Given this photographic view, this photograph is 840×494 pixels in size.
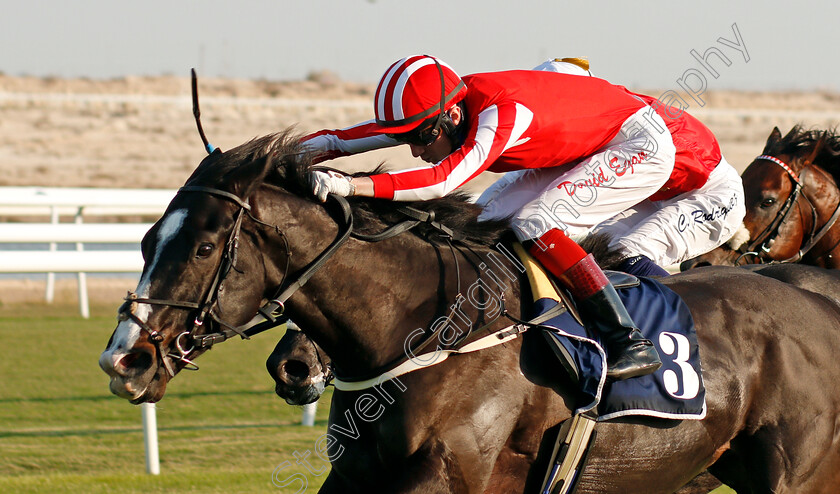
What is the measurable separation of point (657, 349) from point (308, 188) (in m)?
1.21

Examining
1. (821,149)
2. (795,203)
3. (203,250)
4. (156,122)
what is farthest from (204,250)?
(156,122)

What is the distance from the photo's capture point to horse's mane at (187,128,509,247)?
9.12 ft

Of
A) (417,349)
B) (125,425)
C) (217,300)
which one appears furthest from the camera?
(125,425)

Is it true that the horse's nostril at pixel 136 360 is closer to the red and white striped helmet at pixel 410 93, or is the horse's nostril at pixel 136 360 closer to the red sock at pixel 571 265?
the red and white striped helmet at pixel 410 93

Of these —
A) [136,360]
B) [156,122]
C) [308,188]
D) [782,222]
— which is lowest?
[156,122]

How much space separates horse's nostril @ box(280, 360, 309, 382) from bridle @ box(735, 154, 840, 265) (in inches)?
121

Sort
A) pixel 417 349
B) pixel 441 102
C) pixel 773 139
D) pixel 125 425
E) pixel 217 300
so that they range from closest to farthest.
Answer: pixel 217 300 < pixel 417 349 < pixel 441 102 < pixel 773 139 < pixel 125 425

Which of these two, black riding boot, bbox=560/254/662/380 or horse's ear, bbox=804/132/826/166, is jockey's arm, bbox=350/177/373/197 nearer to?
black riding boot, bbox=560/254/662/380

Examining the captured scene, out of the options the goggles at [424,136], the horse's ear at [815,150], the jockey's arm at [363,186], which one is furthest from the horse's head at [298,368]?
the horse's ear at [815,150]

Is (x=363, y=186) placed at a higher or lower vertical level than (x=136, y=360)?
higher

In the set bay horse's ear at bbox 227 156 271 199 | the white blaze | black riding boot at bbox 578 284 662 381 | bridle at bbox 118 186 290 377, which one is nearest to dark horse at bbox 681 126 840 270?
black riding boot at bbox 578 284 662 381

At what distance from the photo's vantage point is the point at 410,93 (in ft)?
9.67

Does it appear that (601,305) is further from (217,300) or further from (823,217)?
(823,217)

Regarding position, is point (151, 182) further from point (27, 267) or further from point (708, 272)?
point (708, 272)
